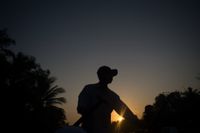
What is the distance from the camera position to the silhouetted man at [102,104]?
3.53 meters

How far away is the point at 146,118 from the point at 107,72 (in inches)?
39.1

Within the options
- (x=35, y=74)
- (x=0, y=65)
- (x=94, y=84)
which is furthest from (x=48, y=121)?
(x=94, y=84)

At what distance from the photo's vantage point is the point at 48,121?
31.1m

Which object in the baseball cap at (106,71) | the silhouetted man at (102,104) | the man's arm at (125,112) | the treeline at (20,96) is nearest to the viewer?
the man's arm at (125,112)

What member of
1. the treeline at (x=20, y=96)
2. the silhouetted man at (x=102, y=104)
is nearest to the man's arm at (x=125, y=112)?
the silhouetted man at (x=102, y=104)

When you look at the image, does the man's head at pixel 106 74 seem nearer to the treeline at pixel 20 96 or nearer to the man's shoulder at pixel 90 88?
the man's shoulder at pixel 90 88

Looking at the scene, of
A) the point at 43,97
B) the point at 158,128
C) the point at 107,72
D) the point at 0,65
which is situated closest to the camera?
the point at 158,128

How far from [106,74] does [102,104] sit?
1.22 ft

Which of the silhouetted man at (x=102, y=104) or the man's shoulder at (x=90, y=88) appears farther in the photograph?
the man's shoulder at (x=90, y=88)

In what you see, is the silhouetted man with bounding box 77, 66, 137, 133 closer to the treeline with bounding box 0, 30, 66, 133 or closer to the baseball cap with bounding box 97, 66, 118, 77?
the baseball cap with bounding box 97, 66, 118, 77

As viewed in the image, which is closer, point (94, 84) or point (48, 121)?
point (94, 84)

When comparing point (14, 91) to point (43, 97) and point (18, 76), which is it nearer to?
point (18, 76)

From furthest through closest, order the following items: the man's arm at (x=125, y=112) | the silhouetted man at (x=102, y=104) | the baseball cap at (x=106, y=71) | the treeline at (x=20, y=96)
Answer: the treeline at (x=20, y=96) → the baseball cap at (x=106, y=71) → the silhouetted man at (x=102, y=104) → the man's arm at (x=125, y=112)

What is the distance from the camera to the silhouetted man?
11.6ft
